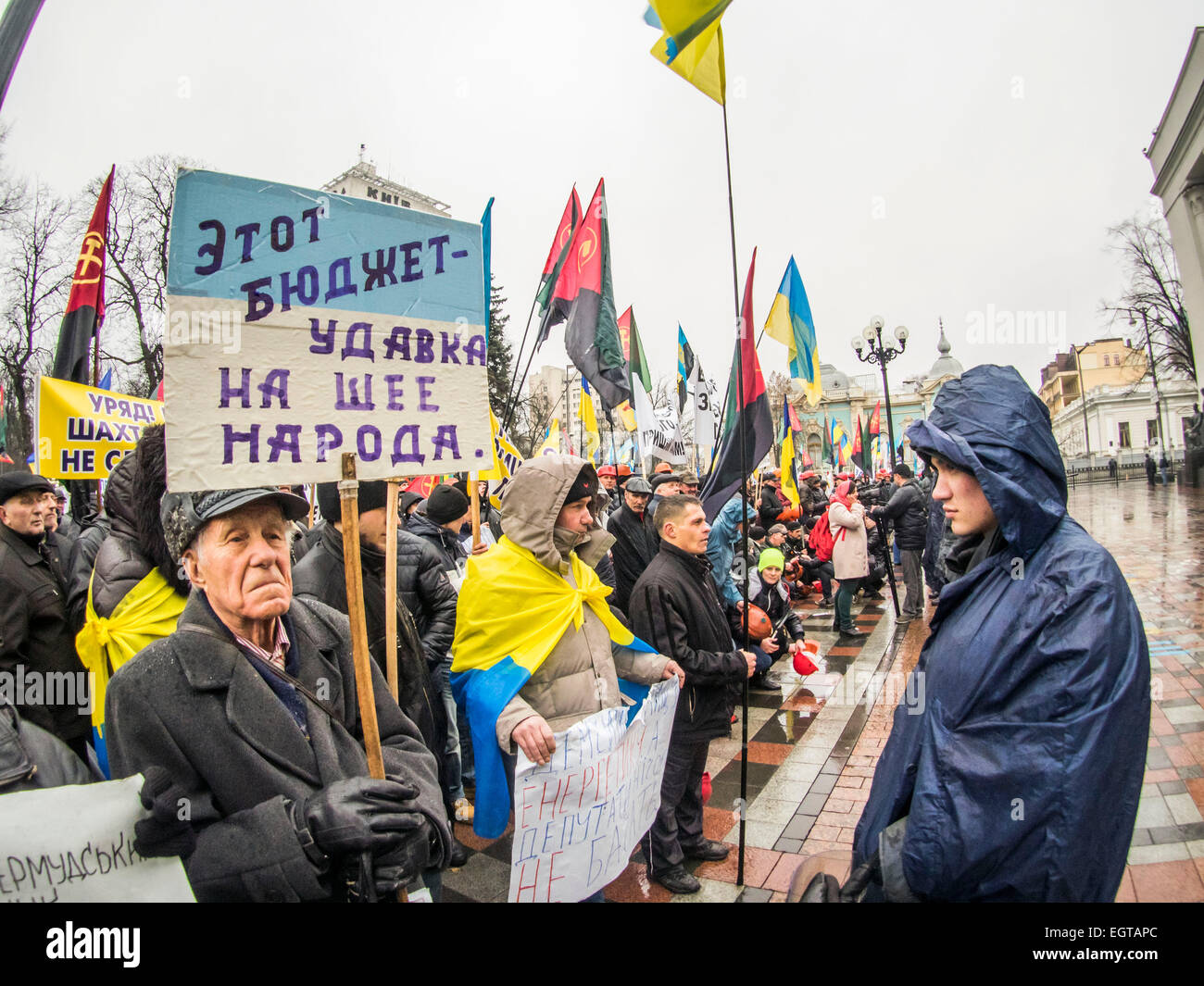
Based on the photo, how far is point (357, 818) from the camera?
1.41m

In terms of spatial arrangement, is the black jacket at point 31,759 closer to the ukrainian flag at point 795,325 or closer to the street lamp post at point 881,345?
the ukrainian flag at point 795,325

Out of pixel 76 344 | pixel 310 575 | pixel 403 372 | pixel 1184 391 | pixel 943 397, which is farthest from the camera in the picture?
pixel 1184 391

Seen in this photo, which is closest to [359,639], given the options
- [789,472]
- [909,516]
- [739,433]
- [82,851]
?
[82,851]

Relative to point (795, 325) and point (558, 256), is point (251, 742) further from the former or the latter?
point (795, 325)

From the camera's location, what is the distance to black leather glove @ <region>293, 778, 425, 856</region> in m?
1.41

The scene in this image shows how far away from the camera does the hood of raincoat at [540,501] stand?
8.70ft

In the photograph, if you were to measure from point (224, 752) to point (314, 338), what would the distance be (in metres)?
1.06

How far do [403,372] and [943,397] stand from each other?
5.09 ft

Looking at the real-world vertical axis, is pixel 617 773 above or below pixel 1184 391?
below

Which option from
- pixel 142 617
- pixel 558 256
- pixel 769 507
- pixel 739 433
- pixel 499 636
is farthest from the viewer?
pixel 769 507
